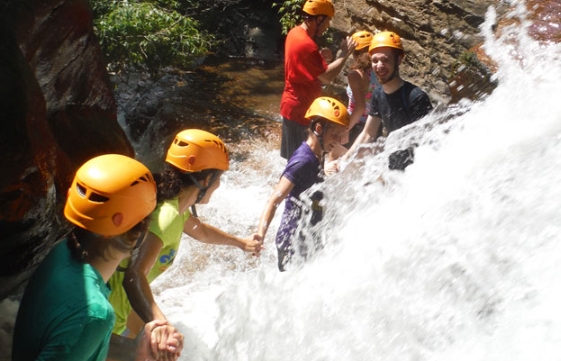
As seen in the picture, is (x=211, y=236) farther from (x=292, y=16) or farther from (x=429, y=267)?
(x=292, y=16)

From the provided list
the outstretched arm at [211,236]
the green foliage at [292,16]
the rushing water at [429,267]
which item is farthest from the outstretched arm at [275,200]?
the green foliage at [292,16]

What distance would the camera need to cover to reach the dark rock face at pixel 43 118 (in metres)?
3.88

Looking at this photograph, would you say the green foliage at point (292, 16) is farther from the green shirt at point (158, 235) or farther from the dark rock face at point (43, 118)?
the green shirt at point (158, 235)

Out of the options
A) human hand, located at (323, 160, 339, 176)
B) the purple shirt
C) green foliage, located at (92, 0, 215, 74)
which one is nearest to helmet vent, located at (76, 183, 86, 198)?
the purple shirt

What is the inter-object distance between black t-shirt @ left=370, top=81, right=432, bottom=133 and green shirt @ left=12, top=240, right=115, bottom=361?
9.67 ft

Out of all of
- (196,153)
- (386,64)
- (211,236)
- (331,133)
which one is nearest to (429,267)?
(331,133)

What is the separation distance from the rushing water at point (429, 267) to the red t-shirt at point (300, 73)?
35.3 inches

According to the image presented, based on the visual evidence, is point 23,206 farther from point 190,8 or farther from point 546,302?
point 190,8

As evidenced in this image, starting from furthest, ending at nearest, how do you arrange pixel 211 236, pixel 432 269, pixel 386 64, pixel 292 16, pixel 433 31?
pixel 292 16
pixel 433 31
pixel 386 64
pixel 211 236
pixel 432 269

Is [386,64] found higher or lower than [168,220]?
higher

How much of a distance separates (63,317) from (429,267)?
2.15m

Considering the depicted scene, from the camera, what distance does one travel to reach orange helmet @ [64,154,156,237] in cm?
235

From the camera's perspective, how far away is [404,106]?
4.49 metres

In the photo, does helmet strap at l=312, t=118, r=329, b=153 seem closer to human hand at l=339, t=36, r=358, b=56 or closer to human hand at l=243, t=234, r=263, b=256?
human hand at l=243, t=234, r=263, b=256
